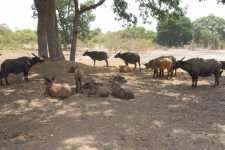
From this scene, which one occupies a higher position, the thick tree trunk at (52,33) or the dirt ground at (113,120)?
the thick tree trunk at (52,33)

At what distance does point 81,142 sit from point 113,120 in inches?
62.9

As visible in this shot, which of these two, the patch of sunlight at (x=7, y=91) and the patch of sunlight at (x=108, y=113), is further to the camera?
the patch of sunlight at (x=7, y=91)

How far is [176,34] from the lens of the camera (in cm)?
5428

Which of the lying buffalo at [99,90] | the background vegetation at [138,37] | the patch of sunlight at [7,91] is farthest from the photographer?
the background vegetation at [138,37]

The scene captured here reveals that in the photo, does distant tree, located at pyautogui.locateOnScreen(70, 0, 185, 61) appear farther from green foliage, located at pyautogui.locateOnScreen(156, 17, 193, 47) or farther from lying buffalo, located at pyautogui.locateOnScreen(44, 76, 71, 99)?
green foliage, located at pyautogui.locateOnScreen(156, 17, 193, 47)

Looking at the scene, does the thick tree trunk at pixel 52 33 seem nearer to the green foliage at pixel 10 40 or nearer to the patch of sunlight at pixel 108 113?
the patch of sunlight at pixel 108 113

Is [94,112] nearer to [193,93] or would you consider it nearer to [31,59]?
[193,93]

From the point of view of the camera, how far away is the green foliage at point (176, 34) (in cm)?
5443

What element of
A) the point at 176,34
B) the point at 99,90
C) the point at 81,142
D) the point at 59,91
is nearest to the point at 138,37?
the point at 176,34

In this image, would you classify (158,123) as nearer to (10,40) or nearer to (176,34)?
(10,40)

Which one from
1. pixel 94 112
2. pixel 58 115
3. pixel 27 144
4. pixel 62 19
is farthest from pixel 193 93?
pixel 62 19

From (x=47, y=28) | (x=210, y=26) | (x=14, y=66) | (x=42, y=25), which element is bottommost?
(x=14, y=66)

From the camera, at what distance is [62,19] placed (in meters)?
37.4

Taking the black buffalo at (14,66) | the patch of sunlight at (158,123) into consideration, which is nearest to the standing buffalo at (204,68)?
the patch of sunlight at (158,123)
